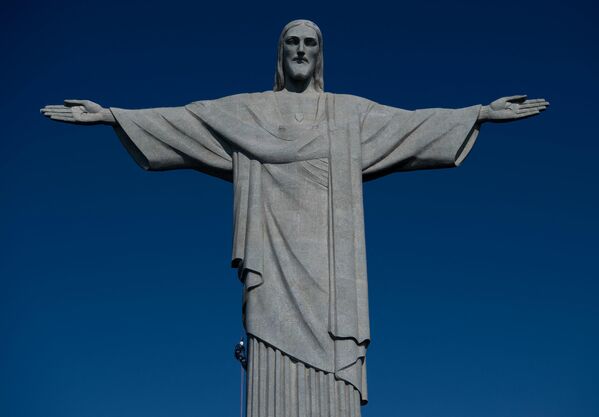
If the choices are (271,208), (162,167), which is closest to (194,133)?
(162,167)

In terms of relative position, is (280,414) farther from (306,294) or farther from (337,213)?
(337,213)

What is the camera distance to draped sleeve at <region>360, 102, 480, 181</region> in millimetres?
16984

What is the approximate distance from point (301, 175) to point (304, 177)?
62 mm

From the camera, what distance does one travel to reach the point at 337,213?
16.0m

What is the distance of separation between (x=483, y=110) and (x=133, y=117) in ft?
20.1

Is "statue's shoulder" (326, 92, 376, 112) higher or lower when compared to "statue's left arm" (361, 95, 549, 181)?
higher

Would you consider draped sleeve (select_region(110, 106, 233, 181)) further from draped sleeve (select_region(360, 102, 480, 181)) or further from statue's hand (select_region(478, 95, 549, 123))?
statue's hand (select_region(478, 95, 549, 123))

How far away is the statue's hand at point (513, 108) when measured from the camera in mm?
16859

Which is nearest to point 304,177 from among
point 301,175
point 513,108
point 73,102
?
point 301,175

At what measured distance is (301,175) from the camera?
16281 millimetres

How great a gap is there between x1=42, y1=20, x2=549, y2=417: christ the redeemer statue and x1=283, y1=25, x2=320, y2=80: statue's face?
0.02m

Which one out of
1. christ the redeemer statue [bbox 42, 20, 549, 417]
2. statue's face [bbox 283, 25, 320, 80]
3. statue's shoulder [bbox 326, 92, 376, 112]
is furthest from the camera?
statue's face [bbox 283, 25, 320, 80]

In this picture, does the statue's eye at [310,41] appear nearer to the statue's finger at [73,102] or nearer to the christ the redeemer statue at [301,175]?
the christ the redeemer statue at [301,175]

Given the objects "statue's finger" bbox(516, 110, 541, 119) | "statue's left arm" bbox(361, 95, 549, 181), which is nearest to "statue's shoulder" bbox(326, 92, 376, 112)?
"statue's left arm" bbox(361, 95, 549, 181)
